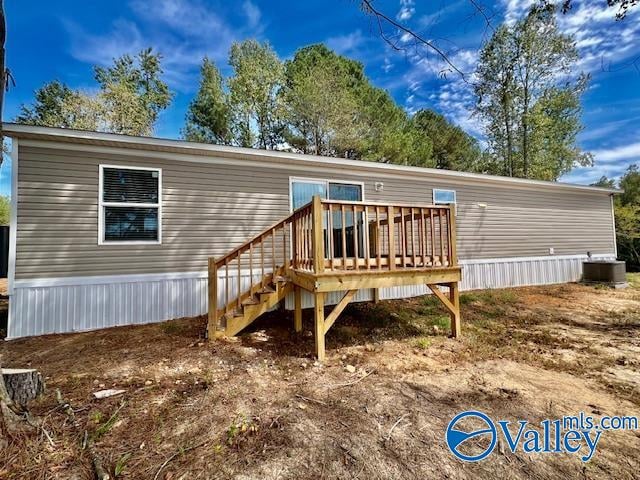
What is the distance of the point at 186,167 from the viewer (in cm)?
564

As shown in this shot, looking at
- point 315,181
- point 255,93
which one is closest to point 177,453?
point 315,181

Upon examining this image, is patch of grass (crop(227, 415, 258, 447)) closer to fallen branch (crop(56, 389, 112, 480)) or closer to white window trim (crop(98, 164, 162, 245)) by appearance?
fallen branch (crop(56, 389, 112, 480))

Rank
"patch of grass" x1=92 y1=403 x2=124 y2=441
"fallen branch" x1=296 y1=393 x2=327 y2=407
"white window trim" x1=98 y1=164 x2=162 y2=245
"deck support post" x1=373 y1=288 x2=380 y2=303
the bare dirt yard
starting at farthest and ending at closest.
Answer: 1. "deck support post" x1=373 y1=288 x2=380 y2=303
2. "white window trim" x1=98 y1=164 x2=162 y2=245
3. "fallen branch" x1=296 y1=393 x2=327 y2=407
4. "patch of grass" x1=92 y1=403 x2=124 y2=441
5. the bare dirt yard

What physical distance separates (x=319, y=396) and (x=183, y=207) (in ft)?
14.1

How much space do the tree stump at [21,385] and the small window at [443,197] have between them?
308 inches

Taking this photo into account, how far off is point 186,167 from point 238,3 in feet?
14.1

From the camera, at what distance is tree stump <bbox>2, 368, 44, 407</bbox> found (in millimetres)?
2473

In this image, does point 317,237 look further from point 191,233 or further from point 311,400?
point 191,233

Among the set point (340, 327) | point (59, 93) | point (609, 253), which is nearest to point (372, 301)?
point (340, 327)

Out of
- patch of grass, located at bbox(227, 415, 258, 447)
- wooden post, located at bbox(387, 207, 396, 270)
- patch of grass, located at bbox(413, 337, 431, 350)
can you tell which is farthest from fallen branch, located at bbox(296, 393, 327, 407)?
wooden post, located at bbox(387, 207, 396, 270)

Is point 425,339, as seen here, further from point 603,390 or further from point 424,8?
point 424,8

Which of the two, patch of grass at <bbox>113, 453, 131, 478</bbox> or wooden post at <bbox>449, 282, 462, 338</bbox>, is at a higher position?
wooden post at <bbox>449, 282, 462, 338</bbox>

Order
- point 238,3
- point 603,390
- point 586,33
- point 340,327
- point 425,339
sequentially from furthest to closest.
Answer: point 238,3 < point 340,327 < point 425,339 < point 586,33 < point 603,390

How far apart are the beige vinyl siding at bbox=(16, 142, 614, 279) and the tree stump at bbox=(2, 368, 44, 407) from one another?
2.86 meters
